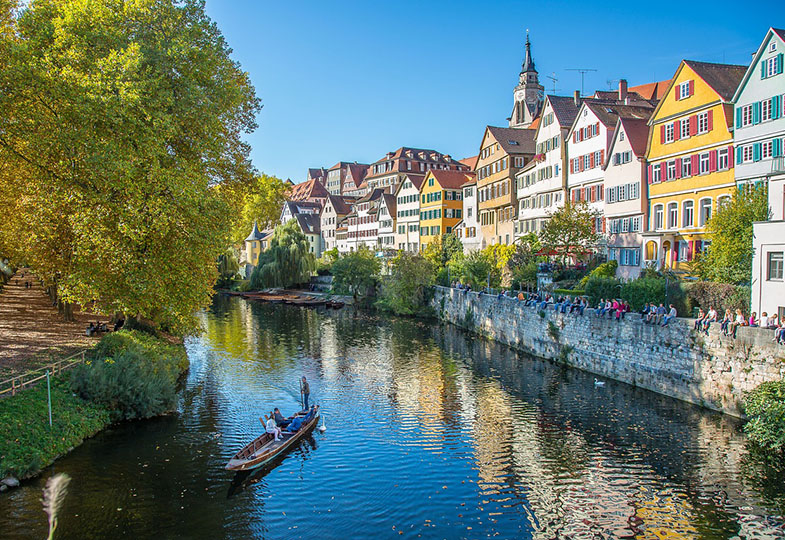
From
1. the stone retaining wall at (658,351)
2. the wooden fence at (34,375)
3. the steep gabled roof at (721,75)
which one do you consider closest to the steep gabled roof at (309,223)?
the stone retaining wall at (658,351)

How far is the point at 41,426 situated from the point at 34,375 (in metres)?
3.22

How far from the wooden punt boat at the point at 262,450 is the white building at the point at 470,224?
4474 centimetres

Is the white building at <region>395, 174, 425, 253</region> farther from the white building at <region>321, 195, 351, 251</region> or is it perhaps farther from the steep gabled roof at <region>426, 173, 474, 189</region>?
the white building at <region>321, 195, 351, 251</region>

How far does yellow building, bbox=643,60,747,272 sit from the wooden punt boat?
24.8 m

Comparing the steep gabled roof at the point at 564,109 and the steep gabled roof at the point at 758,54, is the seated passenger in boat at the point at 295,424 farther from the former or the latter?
the steep gabled roof at the point at 564,109

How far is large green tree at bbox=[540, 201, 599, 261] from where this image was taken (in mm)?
42438

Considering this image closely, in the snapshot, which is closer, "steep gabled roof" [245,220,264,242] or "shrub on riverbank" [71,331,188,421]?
"shrub on riverbank" [71,331,188,421]

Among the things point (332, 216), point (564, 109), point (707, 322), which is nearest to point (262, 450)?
point (707, 322)

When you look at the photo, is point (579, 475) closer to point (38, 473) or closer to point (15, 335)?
point (38, 473)

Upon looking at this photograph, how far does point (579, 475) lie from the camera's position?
1827cm

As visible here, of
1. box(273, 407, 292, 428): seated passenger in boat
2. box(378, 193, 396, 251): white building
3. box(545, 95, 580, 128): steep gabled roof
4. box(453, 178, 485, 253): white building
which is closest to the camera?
box(273, 407, 292, 428): seated passenger in boat

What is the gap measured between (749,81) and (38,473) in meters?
35.4

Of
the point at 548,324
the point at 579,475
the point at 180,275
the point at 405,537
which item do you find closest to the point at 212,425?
the point at 180,275

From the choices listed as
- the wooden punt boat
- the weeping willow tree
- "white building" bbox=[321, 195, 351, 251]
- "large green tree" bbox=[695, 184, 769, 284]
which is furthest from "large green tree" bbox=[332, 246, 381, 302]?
the wooden punt boat
